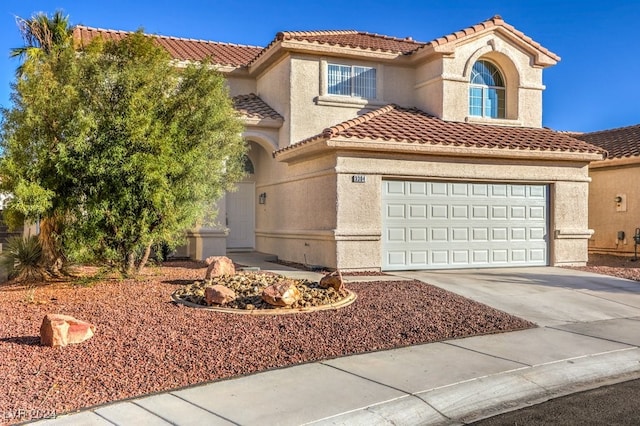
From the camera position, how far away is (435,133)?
616 inches

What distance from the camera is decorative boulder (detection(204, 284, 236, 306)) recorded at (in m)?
9.30

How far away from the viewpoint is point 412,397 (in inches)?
232

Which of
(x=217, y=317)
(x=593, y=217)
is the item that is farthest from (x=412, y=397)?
(x=593, y=217)

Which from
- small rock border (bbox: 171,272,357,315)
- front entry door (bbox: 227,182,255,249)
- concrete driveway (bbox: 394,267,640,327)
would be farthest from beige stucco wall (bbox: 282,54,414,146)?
small rock border (bbox: 171,272,357,315)

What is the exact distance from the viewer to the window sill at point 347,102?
17578mm

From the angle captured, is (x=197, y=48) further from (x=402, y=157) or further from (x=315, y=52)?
(x=402, y=157)

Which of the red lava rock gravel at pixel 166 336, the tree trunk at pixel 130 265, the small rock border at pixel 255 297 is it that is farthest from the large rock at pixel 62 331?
the tree trunk at pixel 130 265

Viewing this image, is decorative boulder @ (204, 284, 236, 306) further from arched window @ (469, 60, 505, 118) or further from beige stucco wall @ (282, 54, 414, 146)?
arched window @ (469, 60, 505, 118)

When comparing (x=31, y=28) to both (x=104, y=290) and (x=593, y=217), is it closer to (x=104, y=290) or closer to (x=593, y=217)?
(x=104, y=290)

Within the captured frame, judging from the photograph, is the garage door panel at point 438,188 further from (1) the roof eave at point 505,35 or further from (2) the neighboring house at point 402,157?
(1) the roof eave at point 505,35

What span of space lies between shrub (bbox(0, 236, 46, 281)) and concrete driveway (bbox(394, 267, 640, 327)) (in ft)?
25.6

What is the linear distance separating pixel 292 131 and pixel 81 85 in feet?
24.2

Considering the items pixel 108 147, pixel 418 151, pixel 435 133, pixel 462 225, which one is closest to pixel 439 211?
pixel 462 225

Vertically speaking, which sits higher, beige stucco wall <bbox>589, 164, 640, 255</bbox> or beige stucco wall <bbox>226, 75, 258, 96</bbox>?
beige stucco wall <bbox>226, 75, 258, 96</bbox>
